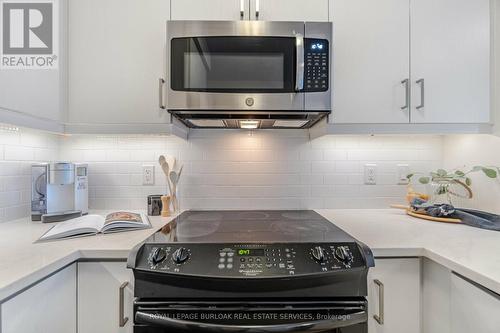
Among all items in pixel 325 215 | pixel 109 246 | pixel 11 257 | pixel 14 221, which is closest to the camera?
pixel 11 257

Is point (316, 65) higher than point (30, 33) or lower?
lower

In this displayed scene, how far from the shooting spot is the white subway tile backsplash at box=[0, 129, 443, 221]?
1.56 metres

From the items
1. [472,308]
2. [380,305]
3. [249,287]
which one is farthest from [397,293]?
[249,287]

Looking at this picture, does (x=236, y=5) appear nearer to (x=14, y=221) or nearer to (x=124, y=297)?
(x=124, y=297)

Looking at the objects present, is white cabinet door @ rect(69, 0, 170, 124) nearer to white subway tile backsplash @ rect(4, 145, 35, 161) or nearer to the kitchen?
the kitchen

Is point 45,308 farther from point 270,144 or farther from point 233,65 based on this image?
point 270,144

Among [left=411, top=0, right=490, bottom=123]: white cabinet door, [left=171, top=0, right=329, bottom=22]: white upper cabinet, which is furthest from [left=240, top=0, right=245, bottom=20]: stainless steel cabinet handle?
[left=411, top=0, right=490, bottom=123]: white cabinet door

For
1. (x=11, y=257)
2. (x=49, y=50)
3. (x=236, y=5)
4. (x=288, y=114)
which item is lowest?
(x=11, y=257)

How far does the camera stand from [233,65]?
3.80 feet

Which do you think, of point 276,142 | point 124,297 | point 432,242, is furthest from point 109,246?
point 432,242

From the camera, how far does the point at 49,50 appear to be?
48.6 inches

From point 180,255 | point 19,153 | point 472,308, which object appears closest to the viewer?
point 472,308

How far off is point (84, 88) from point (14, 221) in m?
0.70

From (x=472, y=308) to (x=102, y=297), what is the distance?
110 cm
